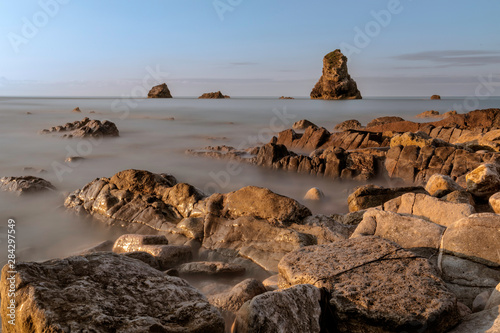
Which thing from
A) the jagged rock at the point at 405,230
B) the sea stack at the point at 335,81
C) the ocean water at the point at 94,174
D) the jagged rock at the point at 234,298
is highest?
the sea stack at the point at 335,81

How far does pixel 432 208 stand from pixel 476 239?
1512 mm

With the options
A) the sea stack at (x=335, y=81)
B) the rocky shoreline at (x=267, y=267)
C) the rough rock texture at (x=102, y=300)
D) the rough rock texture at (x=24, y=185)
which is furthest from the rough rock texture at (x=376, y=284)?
the sea stack at (x=335, y=81)

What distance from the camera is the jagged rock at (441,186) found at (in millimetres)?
7473

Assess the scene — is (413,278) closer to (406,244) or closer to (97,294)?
(406,244)

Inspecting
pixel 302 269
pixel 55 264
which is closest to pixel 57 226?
pixel 55 264

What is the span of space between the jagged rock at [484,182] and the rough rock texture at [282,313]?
5.46 m

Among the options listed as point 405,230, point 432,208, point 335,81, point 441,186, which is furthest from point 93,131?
point 335,81

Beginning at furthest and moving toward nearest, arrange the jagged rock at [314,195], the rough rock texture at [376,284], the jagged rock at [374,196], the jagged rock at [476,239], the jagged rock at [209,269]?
the jagged rock at [314,195], the jagged rock at [374,196], the jagged rock at [209,269], the jagged rock at [476,239], the rough rock texture at [376,284]

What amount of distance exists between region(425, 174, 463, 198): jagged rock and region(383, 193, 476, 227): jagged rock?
5.66 ft

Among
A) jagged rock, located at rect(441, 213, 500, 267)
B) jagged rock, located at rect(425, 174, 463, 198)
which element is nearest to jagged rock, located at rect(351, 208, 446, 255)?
jagged rock, located at rect(441, 213, 500, 267)

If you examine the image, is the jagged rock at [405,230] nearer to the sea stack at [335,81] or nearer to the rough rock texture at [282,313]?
the rough rock texture at [282,313]

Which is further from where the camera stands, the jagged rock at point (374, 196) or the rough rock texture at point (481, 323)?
the jagged rock at point (374, 196)

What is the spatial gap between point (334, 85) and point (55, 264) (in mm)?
92136

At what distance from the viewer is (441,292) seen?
3.28 metres
